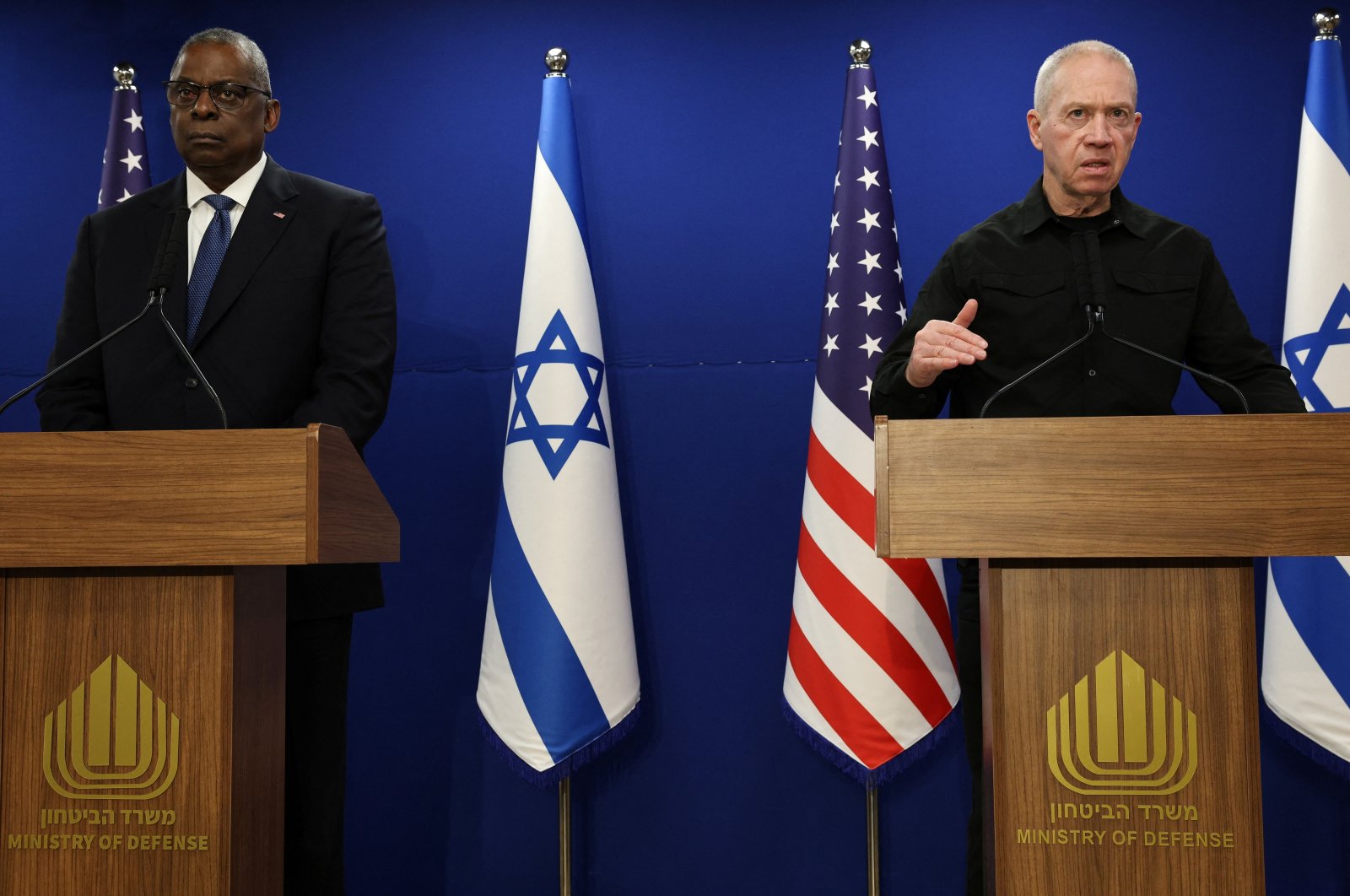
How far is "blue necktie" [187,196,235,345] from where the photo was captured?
7.65ft

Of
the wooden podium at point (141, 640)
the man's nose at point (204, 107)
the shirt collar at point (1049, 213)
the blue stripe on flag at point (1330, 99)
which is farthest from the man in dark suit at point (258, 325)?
the blue stripe on flag at point (1330, 99)

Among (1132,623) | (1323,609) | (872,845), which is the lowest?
(872,845)

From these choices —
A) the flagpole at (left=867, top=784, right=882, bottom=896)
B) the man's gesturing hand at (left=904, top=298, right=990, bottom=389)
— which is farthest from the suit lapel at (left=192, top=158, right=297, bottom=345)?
the flagpole at (left=867, top=784, right=882, bottom=896)

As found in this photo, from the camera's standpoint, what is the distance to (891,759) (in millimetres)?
2936

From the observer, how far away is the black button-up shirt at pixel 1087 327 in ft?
7.61

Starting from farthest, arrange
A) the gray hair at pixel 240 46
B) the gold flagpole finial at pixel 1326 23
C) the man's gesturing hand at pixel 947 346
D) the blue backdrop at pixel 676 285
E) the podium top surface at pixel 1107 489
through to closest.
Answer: the blue backdrop at pixel 676 285 → the gold flagpole finial at pixel 1326 23 → the gray hair at pixel 240 46 → the man's gesturing hand at pixel 947 346 → the podium top surface at pixel 1107 489

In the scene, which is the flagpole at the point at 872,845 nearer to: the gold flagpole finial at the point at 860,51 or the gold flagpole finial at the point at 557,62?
the gold flagpole finial at the point at 860,51

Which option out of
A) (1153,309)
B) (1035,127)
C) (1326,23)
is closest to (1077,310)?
(1153,309)

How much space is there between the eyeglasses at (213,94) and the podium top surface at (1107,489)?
61.1 inches

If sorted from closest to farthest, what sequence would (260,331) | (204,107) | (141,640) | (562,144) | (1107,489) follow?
1. (1107,489)
2. (141,640)
3. (260,331)
4. (204,107)
5. (562,144)

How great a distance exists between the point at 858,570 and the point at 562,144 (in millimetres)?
1325

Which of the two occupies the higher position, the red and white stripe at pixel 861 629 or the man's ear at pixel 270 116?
the man's ear at pixel 270 116

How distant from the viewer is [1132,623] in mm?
1679

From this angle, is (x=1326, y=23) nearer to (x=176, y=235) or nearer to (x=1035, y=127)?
(x=1035, y=127)
